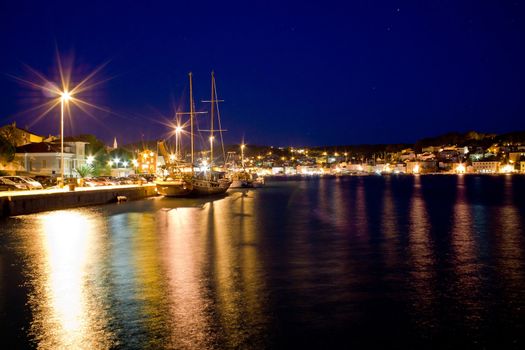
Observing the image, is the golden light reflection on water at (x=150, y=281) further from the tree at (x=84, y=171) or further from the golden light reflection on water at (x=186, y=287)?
the tree at (x=84, y=171)

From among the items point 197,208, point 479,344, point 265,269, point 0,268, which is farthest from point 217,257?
point 197,208

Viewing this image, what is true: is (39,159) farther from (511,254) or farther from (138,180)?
(511,254)

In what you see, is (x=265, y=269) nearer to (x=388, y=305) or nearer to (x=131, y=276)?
(x=131, y=276)

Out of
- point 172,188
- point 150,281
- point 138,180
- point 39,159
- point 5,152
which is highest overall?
point 5,152

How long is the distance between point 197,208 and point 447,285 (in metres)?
30.7

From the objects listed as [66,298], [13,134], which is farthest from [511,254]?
[13,134]

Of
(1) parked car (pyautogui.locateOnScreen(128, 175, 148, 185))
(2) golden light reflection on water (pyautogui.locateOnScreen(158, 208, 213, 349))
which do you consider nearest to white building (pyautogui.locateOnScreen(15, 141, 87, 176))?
(1) parked car (pyautogui.locateOnScreen(128, 175, 148, 185))

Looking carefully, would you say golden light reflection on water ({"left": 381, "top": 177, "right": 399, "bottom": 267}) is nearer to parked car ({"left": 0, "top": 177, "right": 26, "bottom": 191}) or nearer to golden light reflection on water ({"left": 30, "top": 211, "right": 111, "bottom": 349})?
golden light reflection on water ({"left": 30, "top": 211, "right": 111, "bottom": 349})

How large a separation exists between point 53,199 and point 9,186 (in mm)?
8271

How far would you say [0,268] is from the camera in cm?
1667

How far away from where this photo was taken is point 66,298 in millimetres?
12844

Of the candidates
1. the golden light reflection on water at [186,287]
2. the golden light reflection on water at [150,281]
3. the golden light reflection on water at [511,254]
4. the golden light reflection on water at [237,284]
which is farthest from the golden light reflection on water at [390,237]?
the golden light reflection on water at [150,281]

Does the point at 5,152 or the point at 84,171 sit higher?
the point at 5,152

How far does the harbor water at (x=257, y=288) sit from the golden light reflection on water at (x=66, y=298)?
40mm
